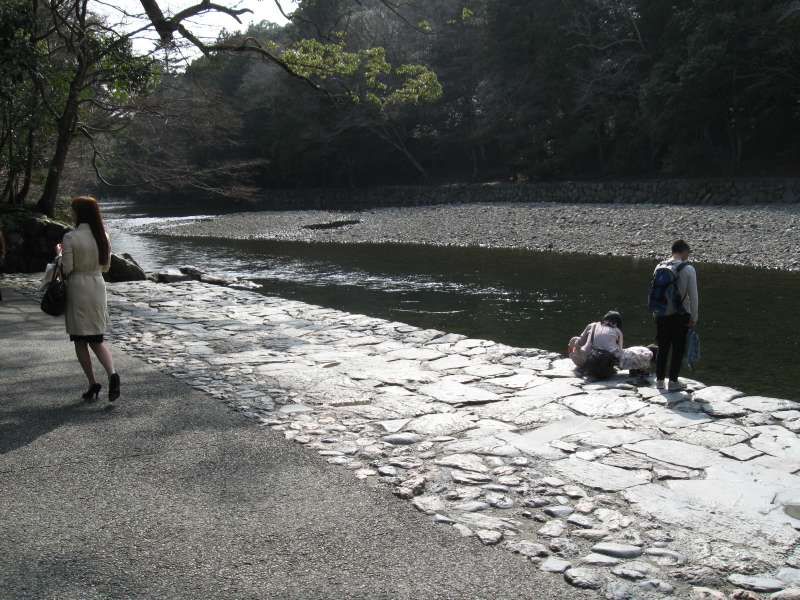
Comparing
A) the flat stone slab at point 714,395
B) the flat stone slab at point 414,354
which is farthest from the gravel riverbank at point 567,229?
the flat stone slab at point 414,354

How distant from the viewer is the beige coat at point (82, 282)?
5.64 m

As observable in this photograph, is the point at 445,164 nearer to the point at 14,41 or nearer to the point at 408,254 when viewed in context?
the point at 408,254

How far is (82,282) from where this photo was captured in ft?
18.7

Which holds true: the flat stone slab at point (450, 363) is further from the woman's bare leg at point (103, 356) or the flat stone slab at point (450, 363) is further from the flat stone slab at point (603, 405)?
the woman's bare leg at point (103, 356)

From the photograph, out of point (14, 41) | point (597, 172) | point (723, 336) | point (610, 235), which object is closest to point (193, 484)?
point (14, 41)

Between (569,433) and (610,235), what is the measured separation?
19.8 metres

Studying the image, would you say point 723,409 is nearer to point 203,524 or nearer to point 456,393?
point 456,393

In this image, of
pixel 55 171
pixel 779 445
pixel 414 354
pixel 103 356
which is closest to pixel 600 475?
pixel 779 445

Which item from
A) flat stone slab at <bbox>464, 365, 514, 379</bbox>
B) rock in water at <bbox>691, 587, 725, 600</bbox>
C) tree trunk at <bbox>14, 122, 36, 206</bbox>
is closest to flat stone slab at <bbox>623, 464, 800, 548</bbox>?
rock in water at <bbox>691, 587, 725, 600</bbox>

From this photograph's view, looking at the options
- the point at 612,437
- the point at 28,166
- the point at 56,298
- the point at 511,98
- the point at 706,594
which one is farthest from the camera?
the point at 511,98

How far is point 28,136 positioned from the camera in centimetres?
1612

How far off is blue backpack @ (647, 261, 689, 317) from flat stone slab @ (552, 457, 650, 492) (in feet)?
7.32

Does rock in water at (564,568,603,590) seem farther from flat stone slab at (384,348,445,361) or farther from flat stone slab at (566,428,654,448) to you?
flat stone slab at (384,348,445,361)

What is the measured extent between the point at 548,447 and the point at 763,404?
2.21 metres
